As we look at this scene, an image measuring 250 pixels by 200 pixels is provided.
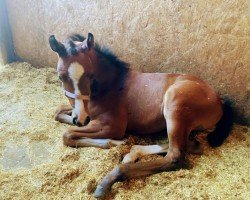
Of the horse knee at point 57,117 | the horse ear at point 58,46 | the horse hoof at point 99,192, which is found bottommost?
the horse knee at point 57,117

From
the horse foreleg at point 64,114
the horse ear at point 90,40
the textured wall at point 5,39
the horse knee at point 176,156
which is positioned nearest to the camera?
the horse knee at point 176,156

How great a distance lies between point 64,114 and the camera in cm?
363

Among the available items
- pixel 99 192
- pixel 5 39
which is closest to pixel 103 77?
pixel 99 192

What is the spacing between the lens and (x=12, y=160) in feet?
9.95

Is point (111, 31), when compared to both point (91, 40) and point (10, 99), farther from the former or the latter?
point (10, 99)

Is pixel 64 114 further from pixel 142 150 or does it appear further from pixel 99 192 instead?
pixel 99 192

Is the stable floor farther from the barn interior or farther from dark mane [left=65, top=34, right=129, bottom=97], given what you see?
dark mane [left=65, top=34, right=129, bottom=97]

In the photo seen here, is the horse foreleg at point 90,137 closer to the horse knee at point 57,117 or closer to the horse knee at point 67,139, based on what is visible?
the horse knee at point 67,139

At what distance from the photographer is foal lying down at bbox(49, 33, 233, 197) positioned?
9.17 feet

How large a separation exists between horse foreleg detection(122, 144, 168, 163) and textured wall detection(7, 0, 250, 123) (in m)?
0.98

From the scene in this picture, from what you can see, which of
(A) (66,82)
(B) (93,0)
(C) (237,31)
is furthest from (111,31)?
(C) (237,31)

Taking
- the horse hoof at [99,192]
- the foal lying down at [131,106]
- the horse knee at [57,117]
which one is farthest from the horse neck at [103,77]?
the horse hoof at [99,192]

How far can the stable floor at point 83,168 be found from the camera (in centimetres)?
251

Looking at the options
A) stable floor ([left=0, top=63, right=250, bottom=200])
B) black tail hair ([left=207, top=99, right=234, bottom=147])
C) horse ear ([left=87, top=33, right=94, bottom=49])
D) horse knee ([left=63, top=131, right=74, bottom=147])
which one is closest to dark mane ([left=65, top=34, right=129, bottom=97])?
horse ear ([left=87, top=33, right=94, bottom=49])
